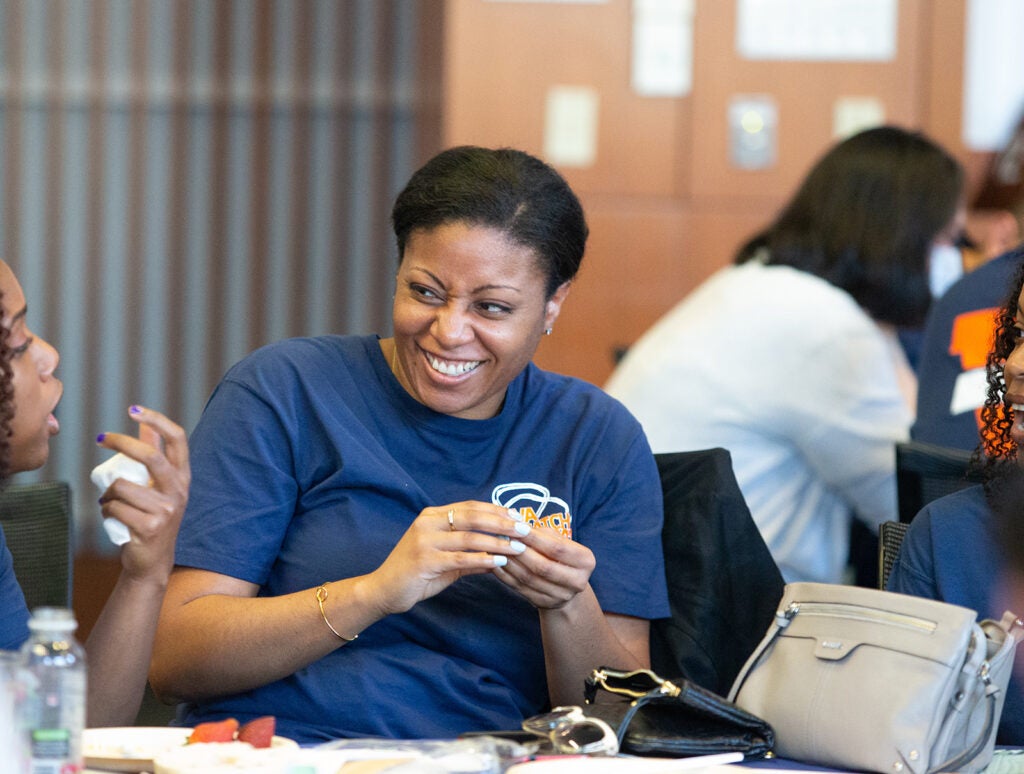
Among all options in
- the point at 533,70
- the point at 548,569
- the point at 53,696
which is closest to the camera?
the point at 53,696

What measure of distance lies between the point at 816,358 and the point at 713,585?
103 cm

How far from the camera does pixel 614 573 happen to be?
1894mm

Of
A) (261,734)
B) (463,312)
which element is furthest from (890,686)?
(463,312)

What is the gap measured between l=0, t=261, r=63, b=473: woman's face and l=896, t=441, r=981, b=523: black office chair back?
4.54 feet

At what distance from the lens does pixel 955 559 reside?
1.68 m

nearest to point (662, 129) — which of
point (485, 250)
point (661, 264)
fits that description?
point (661, 264)

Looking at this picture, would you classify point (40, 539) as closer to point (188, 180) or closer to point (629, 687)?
point (629, 687)

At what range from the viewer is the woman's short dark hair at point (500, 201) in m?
1.86

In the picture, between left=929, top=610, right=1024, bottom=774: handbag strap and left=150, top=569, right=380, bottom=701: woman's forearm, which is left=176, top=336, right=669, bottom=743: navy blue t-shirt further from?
left=929, top=610, right=1024, bottom=774: handbag strap

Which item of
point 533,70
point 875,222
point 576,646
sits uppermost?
point 533,70

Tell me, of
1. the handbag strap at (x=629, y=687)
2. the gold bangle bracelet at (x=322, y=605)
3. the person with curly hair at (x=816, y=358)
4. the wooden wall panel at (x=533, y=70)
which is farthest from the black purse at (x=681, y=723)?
the wooden wall panel at (x=533, y=70)

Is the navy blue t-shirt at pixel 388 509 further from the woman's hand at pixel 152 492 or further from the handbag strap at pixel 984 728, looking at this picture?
the handbag strap at pixel 984 728

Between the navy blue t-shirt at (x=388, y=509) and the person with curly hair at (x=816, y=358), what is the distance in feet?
3.13

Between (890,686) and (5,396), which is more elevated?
(5,396)
